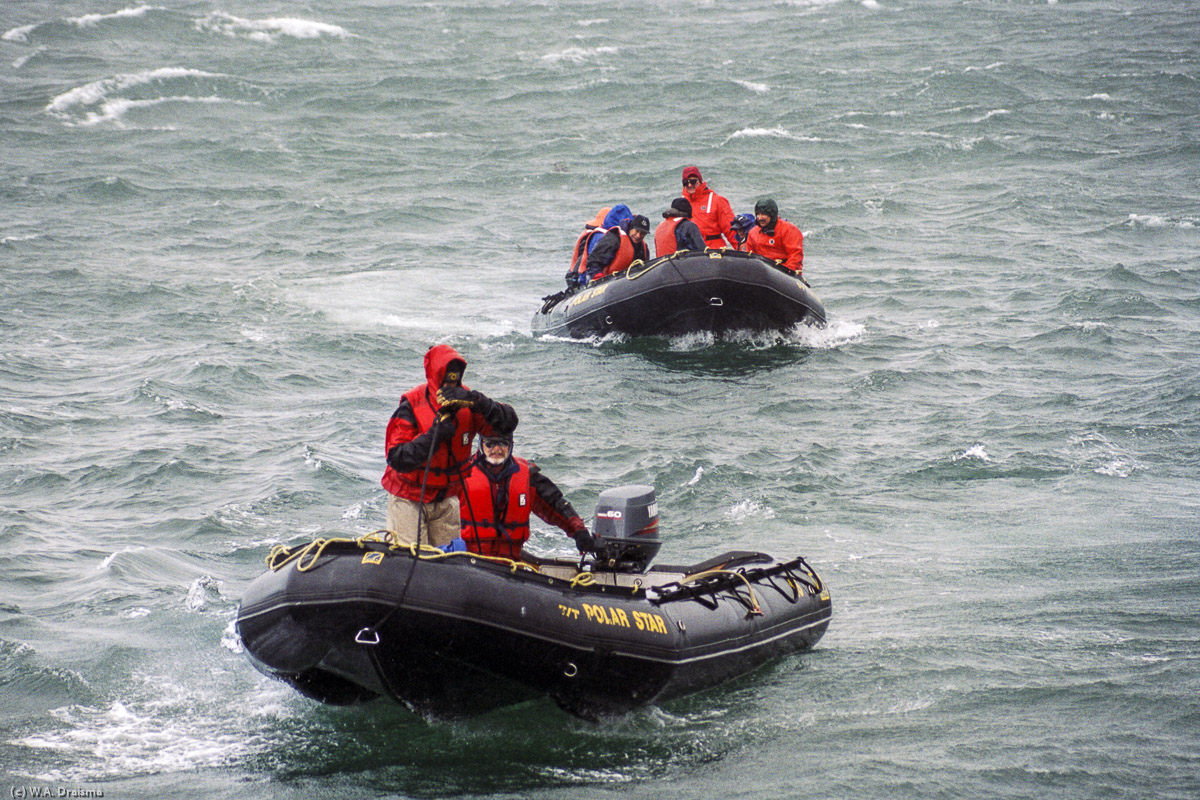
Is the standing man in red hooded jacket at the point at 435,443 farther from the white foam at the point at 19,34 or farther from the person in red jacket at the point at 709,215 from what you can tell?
the white foam at the point at 19,34

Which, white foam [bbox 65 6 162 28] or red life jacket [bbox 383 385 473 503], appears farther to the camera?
white foam [bbox 65 6 162 28]

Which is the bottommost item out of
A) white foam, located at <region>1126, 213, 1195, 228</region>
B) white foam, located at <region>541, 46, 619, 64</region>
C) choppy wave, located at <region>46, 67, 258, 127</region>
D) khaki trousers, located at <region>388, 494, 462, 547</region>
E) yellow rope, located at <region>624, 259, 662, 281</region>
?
white foam, located at <region>1126, 213, 1195, 228</region>

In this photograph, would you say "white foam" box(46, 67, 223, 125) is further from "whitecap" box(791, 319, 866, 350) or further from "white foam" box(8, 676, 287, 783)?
"white foam" box(8, 676, 287, 783)

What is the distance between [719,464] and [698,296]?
333cm

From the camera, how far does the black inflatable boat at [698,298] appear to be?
44.9 feet

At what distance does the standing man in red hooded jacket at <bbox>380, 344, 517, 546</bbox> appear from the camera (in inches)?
259

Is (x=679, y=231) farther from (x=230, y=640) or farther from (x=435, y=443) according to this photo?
(x=435, y=443)

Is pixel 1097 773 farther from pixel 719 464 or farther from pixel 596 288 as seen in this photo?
pixel 596 288

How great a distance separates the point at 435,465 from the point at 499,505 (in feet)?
1.29

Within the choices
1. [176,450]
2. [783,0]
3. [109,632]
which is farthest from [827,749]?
[783,0]

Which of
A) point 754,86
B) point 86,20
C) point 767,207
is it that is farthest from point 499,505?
point 86,20

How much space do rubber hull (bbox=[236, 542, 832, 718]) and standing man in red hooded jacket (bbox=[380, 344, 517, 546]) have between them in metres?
0.35

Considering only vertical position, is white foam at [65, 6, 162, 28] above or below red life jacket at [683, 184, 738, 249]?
above

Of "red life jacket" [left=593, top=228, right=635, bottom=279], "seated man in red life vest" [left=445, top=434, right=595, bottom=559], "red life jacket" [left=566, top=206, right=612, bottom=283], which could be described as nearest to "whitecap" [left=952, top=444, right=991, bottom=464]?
"seated man in red life vest" [left=445, top=434, right=595, bottom=559]
